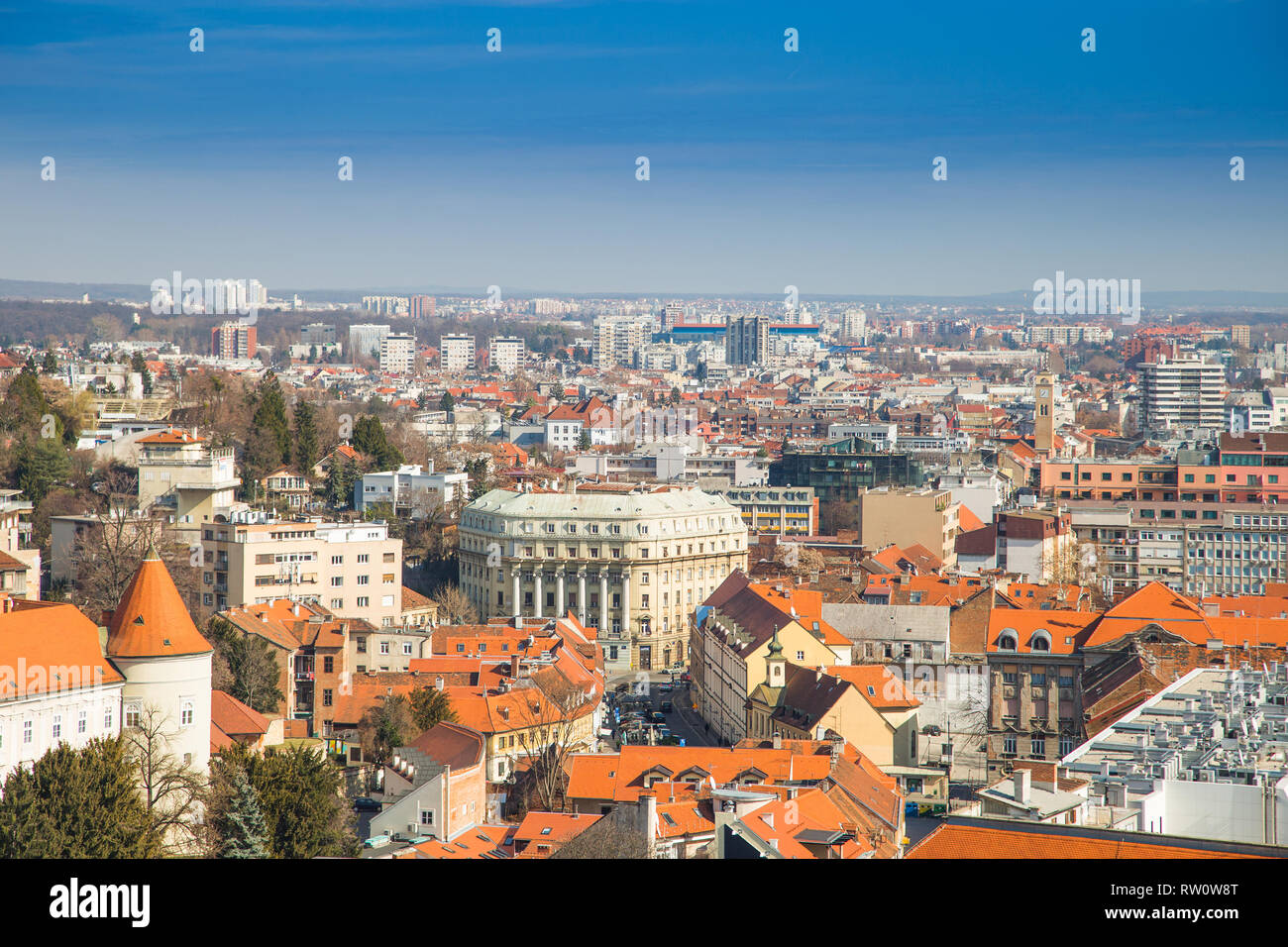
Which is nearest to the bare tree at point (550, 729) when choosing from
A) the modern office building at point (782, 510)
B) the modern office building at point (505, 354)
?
the modern office building at point (782, 510)

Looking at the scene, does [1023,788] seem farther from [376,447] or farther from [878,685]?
[376,447]

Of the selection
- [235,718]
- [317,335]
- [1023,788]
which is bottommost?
[235,718]

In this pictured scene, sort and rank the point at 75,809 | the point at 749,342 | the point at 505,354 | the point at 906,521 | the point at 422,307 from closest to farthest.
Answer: the point at 75,809, the point at 906,521, the point at 505,354, the point at 749,342, the point at 422,307

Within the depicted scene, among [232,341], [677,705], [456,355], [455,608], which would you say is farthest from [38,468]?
[456,355]

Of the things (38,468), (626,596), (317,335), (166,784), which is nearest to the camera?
(166,784)

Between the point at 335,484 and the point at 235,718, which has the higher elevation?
the point at 335,484

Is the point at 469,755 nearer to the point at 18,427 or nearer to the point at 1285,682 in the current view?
the point at 1285,682

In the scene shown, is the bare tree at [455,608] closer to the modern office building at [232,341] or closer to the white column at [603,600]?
the white column at [603,600]
